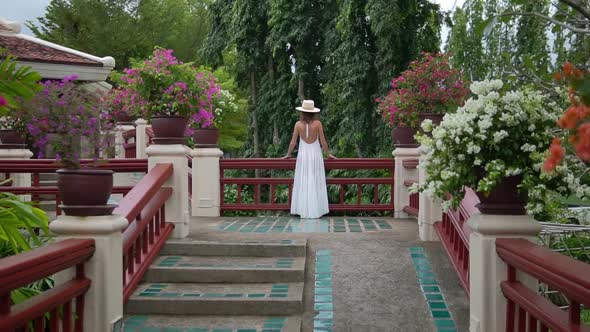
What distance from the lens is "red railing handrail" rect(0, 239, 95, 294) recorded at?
9.92ft

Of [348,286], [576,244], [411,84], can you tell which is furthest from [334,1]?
[348,286]

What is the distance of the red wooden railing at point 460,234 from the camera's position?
5629mm

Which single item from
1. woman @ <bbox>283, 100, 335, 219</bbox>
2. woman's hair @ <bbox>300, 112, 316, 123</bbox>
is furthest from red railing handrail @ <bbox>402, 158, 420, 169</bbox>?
woman's hair @ <bbox>300, 112, 316, 123</bbox>

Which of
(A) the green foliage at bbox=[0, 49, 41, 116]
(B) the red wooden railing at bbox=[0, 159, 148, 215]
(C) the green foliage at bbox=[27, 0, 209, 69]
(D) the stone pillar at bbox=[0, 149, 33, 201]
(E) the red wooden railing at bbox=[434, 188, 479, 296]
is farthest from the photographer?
(C) the green foliage at bbox=[27, 0, 209, 69]

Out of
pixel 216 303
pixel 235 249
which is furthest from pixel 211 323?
pixel 235 249

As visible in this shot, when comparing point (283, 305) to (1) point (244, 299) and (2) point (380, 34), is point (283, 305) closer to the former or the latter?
(1) point (244, 299)

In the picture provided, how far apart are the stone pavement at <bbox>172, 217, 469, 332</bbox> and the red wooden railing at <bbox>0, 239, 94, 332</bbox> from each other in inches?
83.3

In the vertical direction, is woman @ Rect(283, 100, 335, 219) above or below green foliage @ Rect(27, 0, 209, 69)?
below

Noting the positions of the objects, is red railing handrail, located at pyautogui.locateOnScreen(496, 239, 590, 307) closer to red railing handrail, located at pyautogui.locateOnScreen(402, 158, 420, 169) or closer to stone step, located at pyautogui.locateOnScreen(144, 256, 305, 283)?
stone step, located at pyautogui.locateOnScreen(144, 256, 305, 283)

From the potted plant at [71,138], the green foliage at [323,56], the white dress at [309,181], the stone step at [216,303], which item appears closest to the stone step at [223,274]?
the stone step at [216,303]

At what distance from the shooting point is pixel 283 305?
19.3ft

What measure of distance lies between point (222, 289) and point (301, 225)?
3.21m

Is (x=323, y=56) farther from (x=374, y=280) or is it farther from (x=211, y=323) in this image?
(x=211, y=323)

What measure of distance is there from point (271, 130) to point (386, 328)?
18.0 meters
